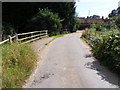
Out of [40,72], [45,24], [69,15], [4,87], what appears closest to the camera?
[4,87]

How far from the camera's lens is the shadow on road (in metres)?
5.55

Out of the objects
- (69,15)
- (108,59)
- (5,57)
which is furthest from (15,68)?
(69,15)

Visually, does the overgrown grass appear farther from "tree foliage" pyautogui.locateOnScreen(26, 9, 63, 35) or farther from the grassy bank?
"tree foliage" pyautogui.locateOnScreen(26, 9, 63, 35)

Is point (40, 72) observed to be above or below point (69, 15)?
below

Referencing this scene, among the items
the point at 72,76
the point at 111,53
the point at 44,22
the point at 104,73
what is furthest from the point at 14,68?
the point at 44,22

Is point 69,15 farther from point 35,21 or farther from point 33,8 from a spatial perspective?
point 35,21

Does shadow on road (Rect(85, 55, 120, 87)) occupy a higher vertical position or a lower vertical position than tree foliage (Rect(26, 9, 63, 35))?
lower

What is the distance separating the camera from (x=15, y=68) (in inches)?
215

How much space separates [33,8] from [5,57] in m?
22.6

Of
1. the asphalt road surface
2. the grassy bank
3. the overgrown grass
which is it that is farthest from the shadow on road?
the overgrown grass

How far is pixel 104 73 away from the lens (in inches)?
247

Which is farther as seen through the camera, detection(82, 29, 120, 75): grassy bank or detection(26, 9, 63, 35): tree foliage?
detection(26, 9, 63, 35): tree foliage

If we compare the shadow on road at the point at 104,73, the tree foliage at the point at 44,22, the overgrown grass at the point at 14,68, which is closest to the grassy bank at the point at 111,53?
the shadow on road at the point at 104,73

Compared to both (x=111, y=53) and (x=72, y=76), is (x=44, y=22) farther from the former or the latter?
(x=72, y=76)
